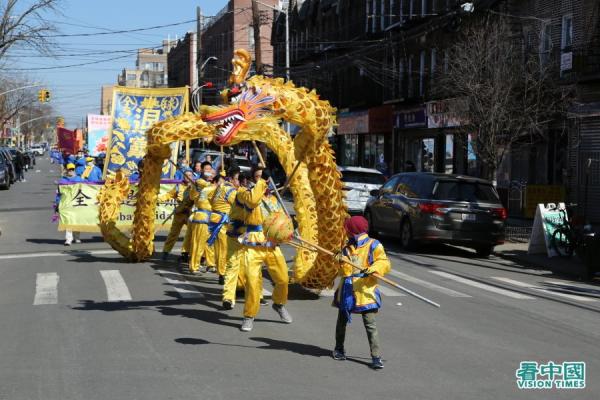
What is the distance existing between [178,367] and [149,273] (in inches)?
256

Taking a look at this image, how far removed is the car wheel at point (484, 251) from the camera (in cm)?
1866

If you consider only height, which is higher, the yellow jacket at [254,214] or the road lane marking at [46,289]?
the yellow jacket at [254,214]

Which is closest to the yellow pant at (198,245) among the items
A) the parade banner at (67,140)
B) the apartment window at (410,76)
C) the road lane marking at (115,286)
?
the road lane marking at (115,286)

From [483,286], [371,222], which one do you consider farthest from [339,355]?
[371,222]

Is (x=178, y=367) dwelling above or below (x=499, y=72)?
below

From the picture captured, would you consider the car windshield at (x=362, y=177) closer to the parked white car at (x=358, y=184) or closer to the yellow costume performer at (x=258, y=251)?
the parked white car at (x=358, y=184)

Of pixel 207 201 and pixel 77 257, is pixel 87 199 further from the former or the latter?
pixel 207 201

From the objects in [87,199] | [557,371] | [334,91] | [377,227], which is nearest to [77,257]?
[87,199]

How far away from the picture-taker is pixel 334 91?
5191 centimetres

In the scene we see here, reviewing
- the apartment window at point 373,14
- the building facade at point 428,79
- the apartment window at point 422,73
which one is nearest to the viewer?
the building facade at point 428,79

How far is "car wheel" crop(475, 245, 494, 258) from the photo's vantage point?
1866cm

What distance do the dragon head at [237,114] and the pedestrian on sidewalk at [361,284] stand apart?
3000 mm

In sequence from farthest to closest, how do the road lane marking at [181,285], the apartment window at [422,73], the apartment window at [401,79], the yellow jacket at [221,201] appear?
the apartment window at [401,79] < the apartment window at [422,73] < the yellow jacket at [221,201] < the road lane marking at [181,285]

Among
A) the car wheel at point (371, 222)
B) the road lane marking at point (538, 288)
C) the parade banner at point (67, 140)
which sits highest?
the parade banner at point (67, 140)
